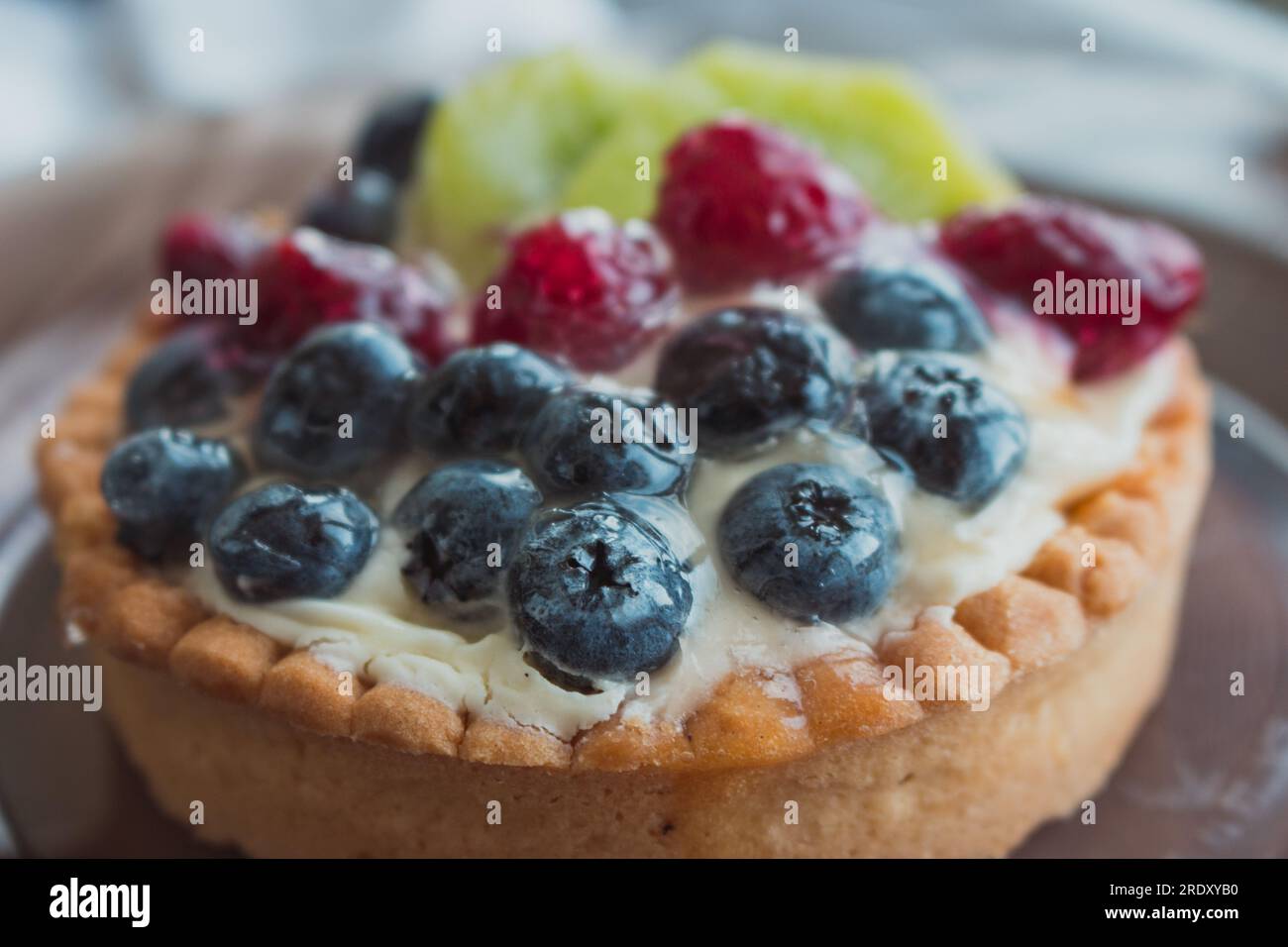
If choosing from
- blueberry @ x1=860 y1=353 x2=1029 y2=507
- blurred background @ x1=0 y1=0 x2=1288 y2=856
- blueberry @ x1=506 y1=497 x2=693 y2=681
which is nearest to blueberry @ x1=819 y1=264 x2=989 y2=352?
blueberry @ x1=860 y1=353 x2=1029 y2=507

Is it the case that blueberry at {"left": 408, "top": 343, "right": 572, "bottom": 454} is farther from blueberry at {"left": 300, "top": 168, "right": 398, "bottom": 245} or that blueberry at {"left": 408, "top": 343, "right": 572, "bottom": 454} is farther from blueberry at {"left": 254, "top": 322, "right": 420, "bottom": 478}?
blueberry at {"left": 300, "top": 168, "right": 398, "bottom": 245}

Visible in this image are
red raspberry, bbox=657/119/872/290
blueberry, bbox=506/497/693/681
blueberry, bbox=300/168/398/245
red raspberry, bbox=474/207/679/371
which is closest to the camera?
blueberry, bbox=506/497/693/681

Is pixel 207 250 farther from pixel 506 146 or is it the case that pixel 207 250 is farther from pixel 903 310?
pixel 903 310

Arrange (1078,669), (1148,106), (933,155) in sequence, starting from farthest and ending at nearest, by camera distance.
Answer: (1148,106) < (933,155) < (1078,669)

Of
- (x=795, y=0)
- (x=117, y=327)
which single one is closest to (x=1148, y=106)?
(x=795, y=0)

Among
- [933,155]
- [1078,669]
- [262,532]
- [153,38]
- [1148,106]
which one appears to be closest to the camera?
[262,532]

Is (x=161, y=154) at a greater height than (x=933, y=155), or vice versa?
(x=161, y=154)

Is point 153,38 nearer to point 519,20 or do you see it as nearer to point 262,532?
point 519,20
